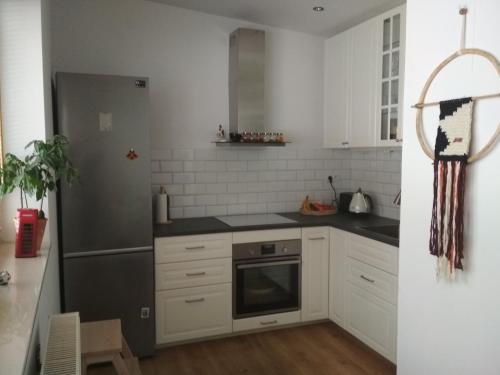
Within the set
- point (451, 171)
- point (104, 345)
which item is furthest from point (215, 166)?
point (451, 171)

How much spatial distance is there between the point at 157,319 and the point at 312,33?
2835 millimetres

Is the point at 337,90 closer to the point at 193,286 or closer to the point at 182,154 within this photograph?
the point at 182,154

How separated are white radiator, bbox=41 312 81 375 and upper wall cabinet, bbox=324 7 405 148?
2.43 metres

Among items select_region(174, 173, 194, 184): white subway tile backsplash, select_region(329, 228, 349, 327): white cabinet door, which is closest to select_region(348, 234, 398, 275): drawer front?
select_region(329, 228, 349, 327): white cabinet door

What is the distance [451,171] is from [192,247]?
192cm

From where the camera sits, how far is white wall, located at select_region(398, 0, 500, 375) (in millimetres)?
1678

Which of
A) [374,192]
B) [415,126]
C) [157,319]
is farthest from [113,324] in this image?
[374,192]

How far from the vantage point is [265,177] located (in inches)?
154

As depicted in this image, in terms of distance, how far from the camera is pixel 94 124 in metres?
2.77

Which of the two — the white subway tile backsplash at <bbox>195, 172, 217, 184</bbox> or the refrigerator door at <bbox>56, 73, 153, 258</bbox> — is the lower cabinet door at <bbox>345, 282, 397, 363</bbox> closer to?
the white subway tile backsplash at <bbox>195, 172, 217, 184</bbox>

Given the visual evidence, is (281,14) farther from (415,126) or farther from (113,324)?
(113,324)

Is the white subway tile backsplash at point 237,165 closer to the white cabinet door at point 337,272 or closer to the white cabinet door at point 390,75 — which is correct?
the white cabinet door at point 337,272

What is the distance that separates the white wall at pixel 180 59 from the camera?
3258 millimetres

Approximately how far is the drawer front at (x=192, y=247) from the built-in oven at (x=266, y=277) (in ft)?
0.33
